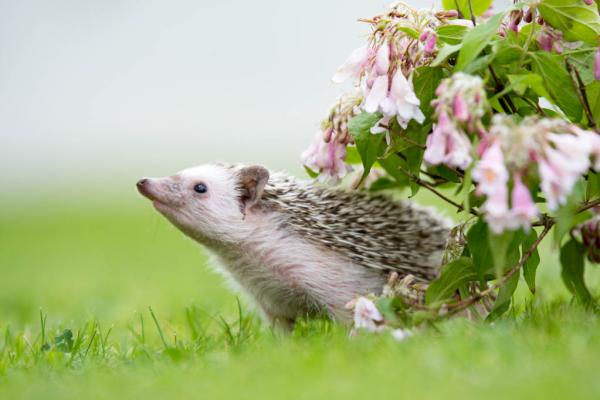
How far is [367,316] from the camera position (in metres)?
4.28

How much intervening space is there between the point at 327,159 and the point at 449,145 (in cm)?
120

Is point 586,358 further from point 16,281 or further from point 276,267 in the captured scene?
point 16,281

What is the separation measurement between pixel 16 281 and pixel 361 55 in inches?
261

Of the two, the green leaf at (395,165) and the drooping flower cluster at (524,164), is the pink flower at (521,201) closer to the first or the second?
the drooping flower cluster at (524,164)

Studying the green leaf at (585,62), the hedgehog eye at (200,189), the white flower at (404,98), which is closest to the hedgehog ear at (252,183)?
the hedgehog eye at (200,189)

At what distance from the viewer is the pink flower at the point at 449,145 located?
3525 millimetres

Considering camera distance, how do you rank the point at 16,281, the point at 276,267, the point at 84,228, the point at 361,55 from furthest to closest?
the point at 84,228, the point at 16,281, the point at 276,267, the point at 361,55

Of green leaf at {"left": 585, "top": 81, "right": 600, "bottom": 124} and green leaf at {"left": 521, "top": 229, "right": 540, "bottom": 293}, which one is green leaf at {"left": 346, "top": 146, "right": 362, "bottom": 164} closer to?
green leaf at {"left": 521, "top": 229, "right": 540, "bottom": 293}

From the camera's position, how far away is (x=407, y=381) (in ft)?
10.7

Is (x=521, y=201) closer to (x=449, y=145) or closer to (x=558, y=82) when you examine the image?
(x=449, y=145)

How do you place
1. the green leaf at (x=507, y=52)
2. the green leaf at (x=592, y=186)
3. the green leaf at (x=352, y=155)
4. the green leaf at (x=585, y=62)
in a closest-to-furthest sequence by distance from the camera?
1. the green leaf at (x=507, y=52)
2. the green leaf at (x=585, y=62)
3. the green leaf at (x=592, y=186)
4. the green leaf at (x=352, y=155)

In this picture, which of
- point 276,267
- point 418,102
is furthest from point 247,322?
point 418,102

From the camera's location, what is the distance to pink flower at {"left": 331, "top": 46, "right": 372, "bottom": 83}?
4.32 metres

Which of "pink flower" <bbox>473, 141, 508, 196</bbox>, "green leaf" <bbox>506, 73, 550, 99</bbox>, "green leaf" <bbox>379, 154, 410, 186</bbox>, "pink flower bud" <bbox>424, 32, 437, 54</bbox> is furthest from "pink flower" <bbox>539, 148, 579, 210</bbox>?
"green leaf" <bbox>379, 154, 410, 186</bbox>
